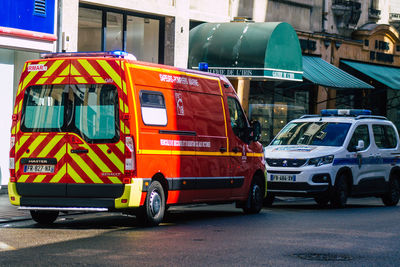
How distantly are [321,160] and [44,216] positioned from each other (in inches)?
243

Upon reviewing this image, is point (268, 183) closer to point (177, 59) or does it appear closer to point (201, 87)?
point (201, 87)

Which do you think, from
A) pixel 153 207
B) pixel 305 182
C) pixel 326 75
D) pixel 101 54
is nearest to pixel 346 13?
pixel 326 75

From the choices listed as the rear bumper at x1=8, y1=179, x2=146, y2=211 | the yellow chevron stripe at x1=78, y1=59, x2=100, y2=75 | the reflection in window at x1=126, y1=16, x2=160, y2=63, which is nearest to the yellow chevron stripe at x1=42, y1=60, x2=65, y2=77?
the yellow chevron stripe at x1=78, y1=59, x2=100, y2=75

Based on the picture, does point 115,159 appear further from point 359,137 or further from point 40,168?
point 359,137

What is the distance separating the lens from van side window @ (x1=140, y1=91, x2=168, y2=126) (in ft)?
42.8

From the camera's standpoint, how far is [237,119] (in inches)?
623

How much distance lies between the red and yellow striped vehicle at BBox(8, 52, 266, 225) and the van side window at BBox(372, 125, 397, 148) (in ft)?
22.2

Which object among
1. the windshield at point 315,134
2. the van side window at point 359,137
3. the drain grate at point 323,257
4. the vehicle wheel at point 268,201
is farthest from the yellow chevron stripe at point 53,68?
the van side window at point 359,137

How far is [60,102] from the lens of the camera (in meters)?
13.0

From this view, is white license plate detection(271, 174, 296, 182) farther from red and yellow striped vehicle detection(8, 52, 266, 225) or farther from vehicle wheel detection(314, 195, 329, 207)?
red and yellow striped vehicle detection(8, 52, 266, 225)

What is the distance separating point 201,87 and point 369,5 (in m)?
21.1

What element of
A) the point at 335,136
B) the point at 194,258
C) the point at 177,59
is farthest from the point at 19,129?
the point at 177,59

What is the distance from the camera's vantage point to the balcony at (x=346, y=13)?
31.9 metres

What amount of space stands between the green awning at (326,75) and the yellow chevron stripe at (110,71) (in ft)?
50.3
